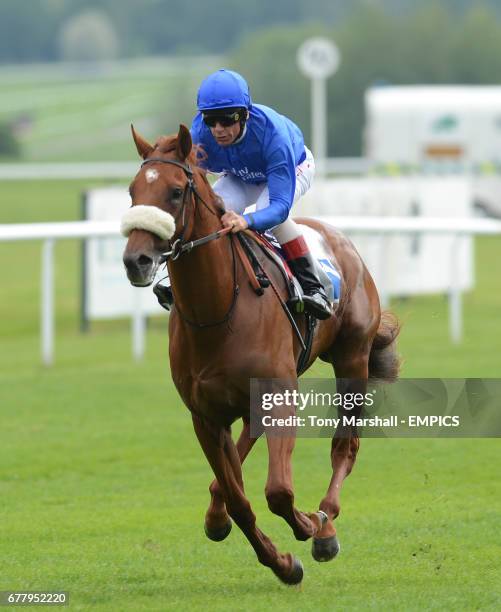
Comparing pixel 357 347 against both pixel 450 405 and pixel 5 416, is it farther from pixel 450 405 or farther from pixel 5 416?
pixel 5 416

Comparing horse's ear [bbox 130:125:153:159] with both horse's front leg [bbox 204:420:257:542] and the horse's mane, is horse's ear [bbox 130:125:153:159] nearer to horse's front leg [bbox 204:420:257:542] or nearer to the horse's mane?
the horse's mane

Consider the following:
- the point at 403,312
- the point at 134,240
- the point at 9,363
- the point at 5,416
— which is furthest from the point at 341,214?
the point at 134,240

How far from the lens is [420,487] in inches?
300

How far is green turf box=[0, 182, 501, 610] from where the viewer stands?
557cm

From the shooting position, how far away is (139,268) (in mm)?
4891

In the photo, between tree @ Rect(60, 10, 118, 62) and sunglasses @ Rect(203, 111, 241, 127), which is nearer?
sunglasses @ Rect(203, 111, 241, 127)

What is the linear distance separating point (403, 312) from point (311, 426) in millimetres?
8938

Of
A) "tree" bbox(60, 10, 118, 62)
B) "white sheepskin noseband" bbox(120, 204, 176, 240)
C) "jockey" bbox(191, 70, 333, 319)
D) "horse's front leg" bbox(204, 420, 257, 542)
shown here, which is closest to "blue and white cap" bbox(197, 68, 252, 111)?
"jockey" bbox(191, 70, 333, 319)

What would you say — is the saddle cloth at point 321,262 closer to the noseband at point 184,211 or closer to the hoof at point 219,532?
the noseband at point 184,211

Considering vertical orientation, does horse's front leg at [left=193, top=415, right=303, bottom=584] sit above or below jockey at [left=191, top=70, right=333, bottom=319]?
below

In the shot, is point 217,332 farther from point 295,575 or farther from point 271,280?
point 295,575

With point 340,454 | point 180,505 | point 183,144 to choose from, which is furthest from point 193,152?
point 180,505

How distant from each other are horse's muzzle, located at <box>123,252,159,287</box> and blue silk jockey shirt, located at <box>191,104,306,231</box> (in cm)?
76

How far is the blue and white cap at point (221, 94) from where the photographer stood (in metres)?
5.45
